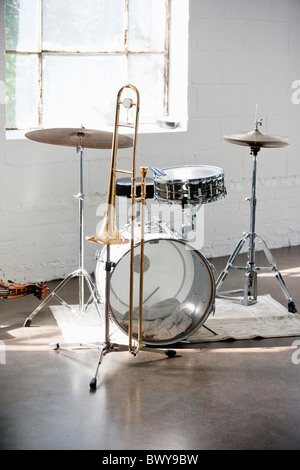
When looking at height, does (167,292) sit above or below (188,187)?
below

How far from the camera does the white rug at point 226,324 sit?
14.4 feet

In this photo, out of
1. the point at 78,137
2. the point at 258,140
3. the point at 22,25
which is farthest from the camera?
the point at 22,25

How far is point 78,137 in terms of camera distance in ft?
13.7

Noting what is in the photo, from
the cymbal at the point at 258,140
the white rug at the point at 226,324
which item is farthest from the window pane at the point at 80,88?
the white rug at the point at 226,324

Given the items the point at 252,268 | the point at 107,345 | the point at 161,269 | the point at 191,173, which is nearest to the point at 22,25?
the point at 191,173

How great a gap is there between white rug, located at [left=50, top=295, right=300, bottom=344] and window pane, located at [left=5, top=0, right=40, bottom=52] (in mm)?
1804

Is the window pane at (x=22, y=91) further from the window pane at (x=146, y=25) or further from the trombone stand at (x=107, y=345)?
the trombone stand at (x=107, y=345)

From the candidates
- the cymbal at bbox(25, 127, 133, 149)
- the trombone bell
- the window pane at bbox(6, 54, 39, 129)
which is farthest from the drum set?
the window pane at bbox(6, 54, 39, 129)

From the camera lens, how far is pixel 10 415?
3393 mm

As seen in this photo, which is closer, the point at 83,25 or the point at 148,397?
the point at 148,397

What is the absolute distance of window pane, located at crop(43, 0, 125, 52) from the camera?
5289 millimetres

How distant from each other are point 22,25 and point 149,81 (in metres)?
1.09

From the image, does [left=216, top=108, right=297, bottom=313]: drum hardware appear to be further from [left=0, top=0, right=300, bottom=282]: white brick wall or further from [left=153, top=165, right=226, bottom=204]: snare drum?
[left=0, top=0, right=300, bottom=282]: white brick wall

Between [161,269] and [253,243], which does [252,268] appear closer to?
[253,243]
